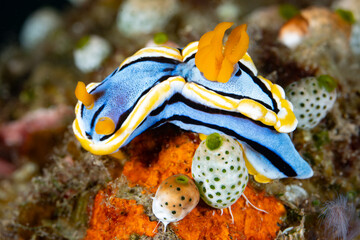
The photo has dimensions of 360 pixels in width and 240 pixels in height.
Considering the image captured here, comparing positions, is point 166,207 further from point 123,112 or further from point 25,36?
point 25,36

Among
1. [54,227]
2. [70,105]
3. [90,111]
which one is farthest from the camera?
[70,105]

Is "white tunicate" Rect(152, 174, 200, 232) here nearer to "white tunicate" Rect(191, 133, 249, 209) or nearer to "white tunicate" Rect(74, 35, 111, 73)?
"white tunicate" Rect(191, 133, 249, 209)

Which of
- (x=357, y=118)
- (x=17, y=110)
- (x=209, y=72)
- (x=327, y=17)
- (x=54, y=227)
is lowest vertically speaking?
(x=17, y=110)

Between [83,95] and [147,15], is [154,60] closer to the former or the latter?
[83,95]

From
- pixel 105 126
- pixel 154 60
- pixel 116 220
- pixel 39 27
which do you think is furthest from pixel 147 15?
pixel 39 27

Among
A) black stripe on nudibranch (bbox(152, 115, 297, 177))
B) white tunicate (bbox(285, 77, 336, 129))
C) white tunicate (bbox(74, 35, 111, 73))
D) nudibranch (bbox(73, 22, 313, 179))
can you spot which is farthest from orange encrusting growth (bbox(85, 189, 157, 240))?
white tunicate (bbox(74, 35, 111, 73))

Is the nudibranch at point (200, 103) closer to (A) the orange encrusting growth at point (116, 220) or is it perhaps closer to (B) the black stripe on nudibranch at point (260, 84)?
(B) the black stripe on nudibranch at point (260, 84)

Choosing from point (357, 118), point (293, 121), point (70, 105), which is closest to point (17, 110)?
point (70, 105)
